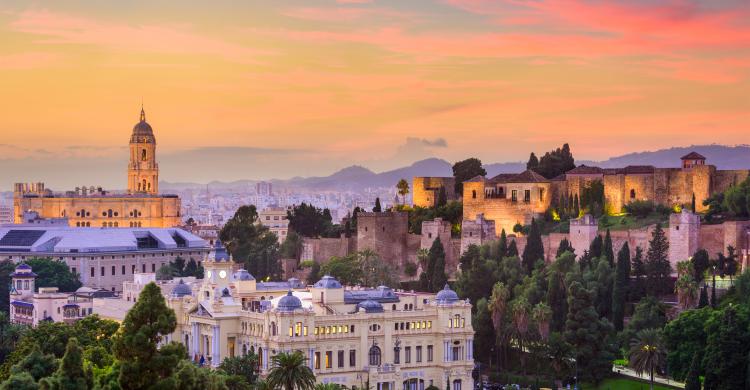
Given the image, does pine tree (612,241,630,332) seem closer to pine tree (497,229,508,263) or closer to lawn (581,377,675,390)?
lawn (581,377,675,390)

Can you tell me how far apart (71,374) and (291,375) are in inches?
842

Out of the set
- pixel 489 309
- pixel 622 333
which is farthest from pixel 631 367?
pixel 489 309

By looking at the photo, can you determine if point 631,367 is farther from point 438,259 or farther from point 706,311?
point 438,259

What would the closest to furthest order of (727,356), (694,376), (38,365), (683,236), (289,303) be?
1. (38,365)
2. (727,356)
3. (694,376)
4. (289,303)
5. (683,236)

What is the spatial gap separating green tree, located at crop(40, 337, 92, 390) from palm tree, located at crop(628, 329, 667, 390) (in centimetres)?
3048

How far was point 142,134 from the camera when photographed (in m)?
138

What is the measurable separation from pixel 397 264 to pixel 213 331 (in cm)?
2565

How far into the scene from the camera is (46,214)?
420 feet

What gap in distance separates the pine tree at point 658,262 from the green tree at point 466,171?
2512 centimetres

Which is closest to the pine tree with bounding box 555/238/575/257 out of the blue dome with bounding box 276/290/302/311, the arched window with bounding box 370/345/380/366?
the arched window with bounding box 370/345/380/366

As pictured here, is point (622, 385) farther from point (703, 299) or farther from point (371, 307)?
point (371, 307)

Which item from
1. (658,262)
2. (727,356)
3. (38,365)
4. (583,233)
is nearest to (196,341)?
(583,233)

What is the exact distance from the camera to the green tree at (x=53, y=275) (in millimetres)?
88938

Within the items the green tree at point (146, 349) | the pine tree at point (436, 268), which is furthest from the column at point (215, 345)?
the green tree at point (146, 349)
